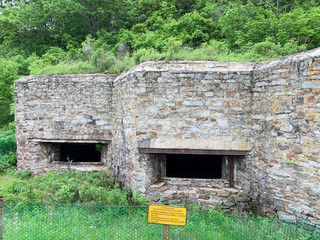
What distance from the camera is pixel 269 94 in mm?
5027

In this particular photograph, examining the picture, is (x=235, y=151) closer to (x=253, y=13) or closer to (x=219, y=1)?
(x=253, y=13)

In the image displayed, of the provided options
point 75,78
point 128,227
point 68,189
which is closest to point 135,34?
point 75,78

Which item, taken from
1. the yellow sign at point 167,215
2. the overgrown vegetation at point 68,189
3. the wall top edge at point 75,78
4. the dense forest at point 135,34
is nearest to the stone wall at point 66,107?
the wall top edge at point 75,78

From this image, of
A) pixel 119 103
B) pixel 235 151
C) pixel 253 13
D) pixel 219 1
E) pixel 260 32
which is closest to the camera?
pixel 235 151

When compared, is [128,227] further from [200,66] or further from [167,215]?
[200,66]

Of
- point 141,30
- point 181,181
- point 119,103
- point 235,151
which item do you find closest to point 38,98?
point 119,103

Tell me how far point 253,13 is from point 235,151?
355 inches

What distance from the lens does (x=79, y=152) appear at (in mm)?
10016

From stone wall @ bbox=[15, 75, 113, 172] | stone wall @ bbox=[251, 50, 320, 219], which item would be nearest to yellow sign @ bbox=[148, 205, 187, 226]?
stone wall @ bbox=[251, 50, 320, 219]

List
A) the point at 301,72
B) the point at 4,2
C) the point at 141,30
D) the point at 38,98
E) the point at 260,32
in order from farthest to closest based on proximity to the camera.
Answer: the point at 4,2 < the point at 141,30 < the point at 260,32 < the point at 38,98 < the point at 301,72

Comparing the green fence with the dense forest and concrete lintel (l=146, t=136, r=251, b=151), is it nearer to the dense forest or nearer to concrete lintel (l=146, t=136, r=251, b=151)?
concrete lintel (l=146, t=136, r=251, b=151)

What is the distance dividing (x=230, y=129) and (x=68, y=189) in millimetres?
4562

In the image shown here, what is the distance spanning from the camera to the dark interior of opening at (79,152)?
9.55 meters

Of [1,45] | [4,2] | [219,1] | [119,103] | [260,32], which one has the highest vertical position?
[4,2]
